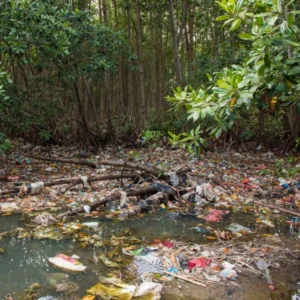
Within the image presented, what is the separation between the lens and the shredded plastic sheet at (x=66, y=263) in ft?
7.33

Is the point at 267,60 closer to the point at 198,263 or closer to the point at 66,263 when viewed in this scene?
the point at 198,263

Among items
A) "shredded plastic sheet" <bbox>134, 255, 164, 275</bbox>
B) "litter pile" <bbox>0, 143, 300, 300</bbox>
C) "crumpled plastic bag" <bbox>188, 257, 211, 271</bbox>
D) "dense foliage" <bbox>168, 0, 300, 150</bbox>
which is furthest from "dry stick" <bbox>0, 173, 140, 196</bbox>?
"dense foliage" <bbox>168, 0, 300, 150</bbox>

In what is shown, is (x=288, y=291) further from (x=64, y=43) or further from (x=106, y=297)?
(x=64, y=43)

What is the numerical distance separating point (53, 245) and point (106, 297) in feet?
2.91

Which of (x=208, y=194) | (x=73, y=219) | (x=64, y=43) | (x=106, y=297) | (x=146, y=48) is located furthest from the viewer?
(x=146, y=48)

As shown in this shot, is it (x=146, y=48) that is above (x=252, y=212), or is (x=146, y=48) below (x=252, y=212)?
above

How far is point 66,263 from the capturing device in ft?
7.55

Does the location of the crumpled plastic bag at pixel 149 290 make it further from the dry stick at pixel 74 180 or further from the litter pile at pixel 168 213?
the dry stick at pixel 74 180

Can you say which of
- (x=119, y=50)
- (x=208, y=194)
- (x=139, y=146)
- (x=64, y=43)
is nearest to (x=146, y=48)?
(x=139, y=146)

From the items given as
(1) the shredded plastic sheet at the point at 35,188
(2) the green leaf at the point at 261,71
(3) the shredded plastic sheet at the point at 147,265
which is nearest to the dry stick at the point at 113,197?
(1) the shredded plastic sheet at the point at 35,188

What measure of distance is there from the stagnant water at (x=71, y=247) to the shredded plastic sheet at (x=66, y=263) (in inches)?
1.4

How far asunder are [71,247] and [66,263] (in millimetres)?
307

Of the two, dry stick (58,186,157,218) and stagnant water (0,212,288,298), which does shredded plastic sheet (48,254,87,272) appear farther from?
dry stick (58,186,157,218)

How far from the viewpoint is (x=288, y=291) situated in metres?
2.03
